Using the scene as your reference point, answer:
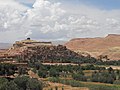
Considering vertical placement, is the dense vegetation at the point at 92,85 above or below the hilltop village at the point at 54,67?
below

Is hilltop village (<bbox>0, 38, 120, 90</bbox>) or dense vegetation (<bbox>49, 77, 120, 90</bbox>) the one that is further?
hilltop village (<bbox>0, 38, 120, 90</bbox>)

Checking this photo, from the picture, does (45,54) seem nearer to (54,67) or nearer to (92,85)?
(54,67)

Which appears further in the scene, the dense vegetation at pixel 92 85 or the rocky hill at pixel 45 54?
the rocky hill at pixel 45 54

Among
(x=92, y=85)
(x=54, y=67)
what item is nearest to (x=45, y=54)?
(x=54, y=67)

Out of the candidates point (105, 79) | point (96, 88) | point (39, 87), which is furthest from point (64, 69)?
point (39, 87)

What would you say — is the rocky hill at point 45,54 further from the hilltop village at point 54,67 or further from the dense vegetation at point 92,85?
the dense vegetation at point 92,85

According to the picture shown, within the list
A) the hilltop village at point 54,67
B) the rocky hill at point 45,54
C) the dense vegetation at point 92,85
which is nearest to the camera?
the dense vegetation at point 92,85

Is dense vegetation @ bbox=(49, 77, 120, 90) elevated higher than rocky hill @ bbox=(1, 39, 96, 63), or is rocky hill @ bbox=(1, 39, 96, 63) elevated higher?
rocky hill @ bbox=(1, 39, 96, 63)

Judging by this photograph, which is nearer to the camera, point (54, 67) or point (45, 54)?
point (54, 67)

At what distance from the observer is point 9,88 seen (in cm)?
5031

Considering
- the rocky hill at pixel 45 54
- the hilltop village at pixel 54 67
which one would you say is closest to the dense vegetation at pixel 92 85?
the hilltop village at pixel 54 67

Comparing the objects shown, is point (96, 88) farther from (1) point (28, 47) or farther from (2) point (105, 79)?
(1) point (28, 47)

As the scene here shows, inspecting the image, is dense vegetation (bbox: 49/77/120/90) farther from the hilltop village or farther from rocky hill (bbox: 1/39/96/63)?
rocky hill (bbox: 1/39/96/63)

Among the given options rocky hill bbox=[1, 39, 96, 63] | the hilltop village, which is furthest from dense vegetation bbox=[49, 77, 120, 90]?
rocky hill bbox=[1, 39, 96, 63]
